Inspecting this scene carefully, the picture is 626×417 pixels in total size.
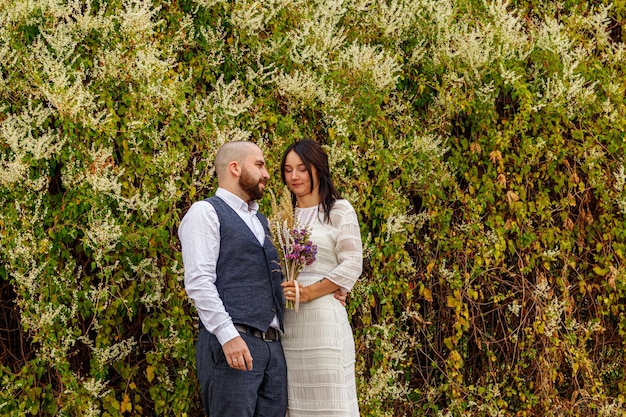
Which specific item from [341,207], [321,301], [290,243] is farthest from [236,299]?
[341,207]

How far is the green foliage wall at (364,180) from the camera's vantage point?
11.3 feet

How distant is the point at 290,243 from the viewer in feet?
10.4

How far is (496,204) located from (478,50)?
3.05 feet

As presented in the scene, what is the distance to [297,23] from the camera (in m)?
4.28

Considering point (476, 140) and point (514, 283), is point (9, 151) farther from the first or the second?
point (514, 283)

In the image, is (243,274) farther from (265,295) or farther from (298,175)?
(298,175)

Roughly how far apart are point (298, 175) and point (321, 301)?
57 cm

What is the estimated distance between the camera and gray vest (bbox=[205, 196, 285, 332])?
3.01 m

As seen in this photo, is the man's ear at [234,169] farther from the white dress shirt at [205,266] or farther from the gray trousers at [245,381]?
the gray trousers at [245,381]

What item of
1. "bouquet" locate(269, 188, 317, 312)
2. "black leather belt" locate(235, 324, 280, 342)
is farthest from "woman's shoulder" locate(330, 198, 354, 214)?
"black leather belt" locate(235, 324, 280, 342)

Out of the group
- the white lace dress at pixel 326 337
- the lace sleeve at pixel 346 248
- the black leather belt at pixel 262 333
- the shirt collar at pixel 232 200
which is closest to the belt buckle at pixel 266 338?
the black leather belt at pixel 262 333

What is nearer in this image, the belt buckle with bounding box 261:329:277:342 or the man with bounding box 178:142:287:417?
the man with bounding box 178:142:287:417

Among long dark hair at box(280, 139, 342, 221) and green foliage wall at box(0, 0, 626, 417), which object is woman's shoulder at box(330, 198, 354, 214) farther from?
green foliage wall at box(0, 0, 626, 417)

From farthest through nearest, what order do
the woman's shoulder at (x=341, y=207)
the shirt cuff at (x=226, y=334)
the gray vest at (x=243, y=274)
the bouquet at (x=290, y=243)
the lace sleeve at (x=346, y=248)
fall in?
the woman's shoulder at (x=341, y=207) → the lace sleeve at (x=346, y=248) → the bouquet at (x=290, y=243) → the gray vest at (x=243, y=274) → the shirt cuff at (x=226, y=334)
